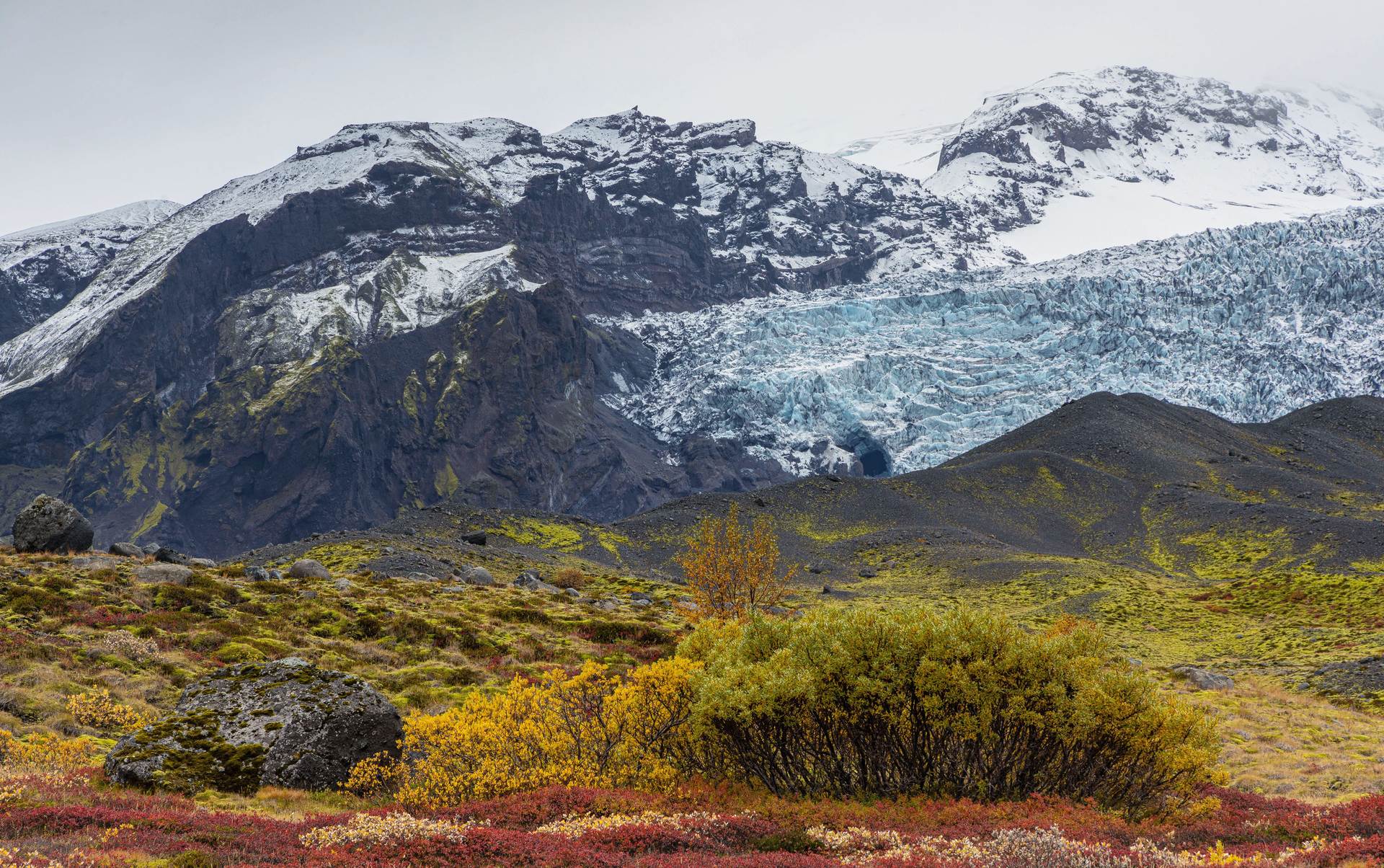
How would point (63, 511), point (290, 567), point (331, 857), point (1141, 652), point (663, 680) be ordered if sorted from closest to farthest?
1. point (331, 857)
2. point (663, 680)
3. point (63, 511)
4. point (290, 567)
5. point (1141, 652)

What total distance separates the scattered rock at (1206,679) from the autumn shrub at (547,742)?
124ft

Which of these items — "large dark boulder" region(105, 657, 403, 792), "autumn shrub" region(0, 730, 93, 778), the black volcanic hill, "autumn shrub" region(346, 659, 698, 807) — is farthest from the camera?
the black volcanic hill

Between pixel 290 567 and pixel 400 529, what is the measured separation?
153 feet

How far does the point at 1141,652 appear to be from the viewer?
6309cm

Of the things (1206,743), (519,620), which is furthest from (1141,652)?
(1206,743)

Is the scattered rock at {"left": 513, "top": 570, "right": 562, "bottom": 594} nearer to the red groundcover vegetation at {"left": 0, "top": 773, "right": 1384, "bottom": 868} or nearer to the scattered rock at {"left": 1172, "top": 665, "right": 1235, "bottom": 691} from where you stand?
the scattered rock at {"left": 1172, "top": 665, "right": 1235, "bottom": 691}

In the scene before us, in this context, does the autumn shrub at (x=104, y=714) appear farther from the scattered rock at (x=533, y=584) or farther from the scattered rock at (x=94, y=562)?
the scattered rock at (x=533, y=584)

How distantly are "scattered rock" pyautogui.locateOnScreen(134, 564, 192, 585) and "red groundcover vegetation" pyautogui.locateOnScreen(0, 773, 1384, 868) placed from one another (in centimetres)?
2698

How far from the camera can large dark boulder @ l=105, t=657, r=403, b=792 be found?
1973 cm

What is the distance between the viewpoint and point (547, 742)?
843 inches

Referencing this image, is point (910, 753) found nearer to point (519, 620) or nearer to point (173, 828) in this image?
point (173, 828)

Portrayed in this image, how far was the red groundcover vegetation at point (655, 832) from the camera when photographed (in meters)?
14.2

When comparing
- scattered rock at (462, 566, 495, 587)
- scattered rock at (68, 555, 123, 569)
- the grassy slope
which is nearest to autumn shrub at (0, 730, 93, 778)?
the grassy slope

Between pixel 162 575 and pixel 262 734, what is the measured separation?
27155 millimetres
